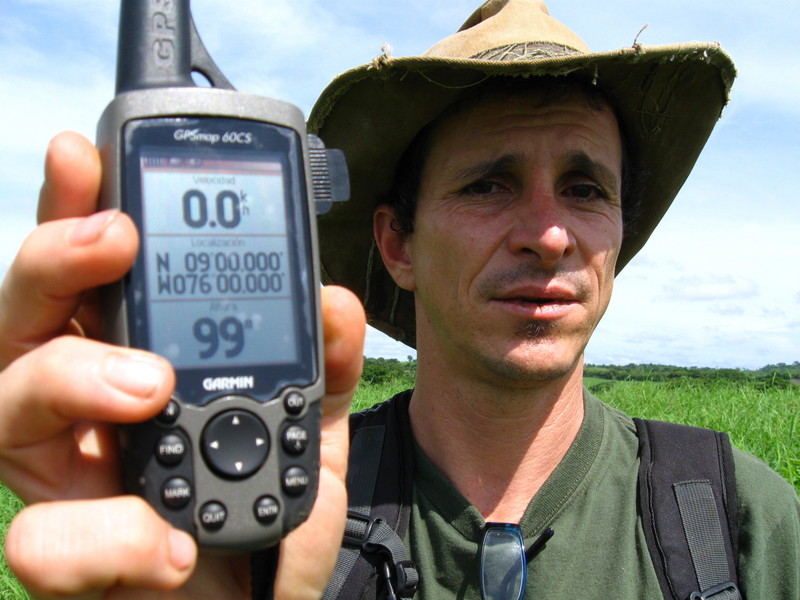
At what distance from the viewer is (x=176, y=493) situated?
134 cm

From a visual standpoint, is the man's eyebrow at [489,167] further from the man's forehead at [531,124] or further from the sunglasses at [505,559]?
the sunglasses at [505,559]

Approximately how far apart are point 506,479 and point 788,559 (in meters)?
0.93

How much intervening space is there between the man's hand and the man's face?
3.81 feet

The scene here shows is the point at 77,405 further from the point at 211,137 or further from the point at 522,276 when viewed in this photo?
the point at 522,276

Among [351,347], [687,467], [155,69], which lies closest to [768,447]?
[687,467]

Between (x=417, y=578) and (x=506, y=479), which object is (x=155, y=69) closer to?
(x=417, y=578)

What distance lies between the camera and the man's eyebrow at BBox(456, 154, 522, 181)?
269 centimetres

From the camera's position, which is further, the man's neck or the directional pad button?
the man's neck

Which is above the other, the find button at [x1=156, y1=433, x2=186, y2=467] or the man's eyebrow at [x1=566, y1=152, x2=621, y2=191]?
the man's eyebrow at [x1=566, y1=152, x2=621, y2=191]

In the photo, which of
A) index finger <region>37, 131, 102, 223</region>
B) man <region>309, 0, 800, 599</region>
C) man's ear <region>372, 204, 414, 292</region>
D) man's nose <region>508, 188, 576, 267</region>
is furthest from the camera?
man's ear <region>372, 204, 414, 292</region>

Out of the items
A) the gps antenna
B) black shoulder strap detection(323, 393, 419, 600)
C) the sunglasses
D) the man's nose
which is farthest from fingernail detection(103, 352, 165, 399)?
the man's nose

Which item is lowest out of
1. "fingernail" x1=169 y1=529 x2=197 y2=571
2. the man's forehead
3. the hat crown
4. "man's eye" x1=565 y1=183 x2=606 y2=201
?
"fingernail" x1=169 y1=529 x2=197 y2=571

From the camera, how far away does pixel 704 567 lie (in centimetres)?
225

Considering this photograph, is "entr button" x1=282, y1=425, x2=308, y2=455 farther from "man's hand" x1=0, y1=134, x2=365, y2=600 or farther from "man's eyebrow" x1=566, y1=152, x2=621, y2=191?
"man's eyebrow" x1=566, y1=152, x2=621, y2=191
